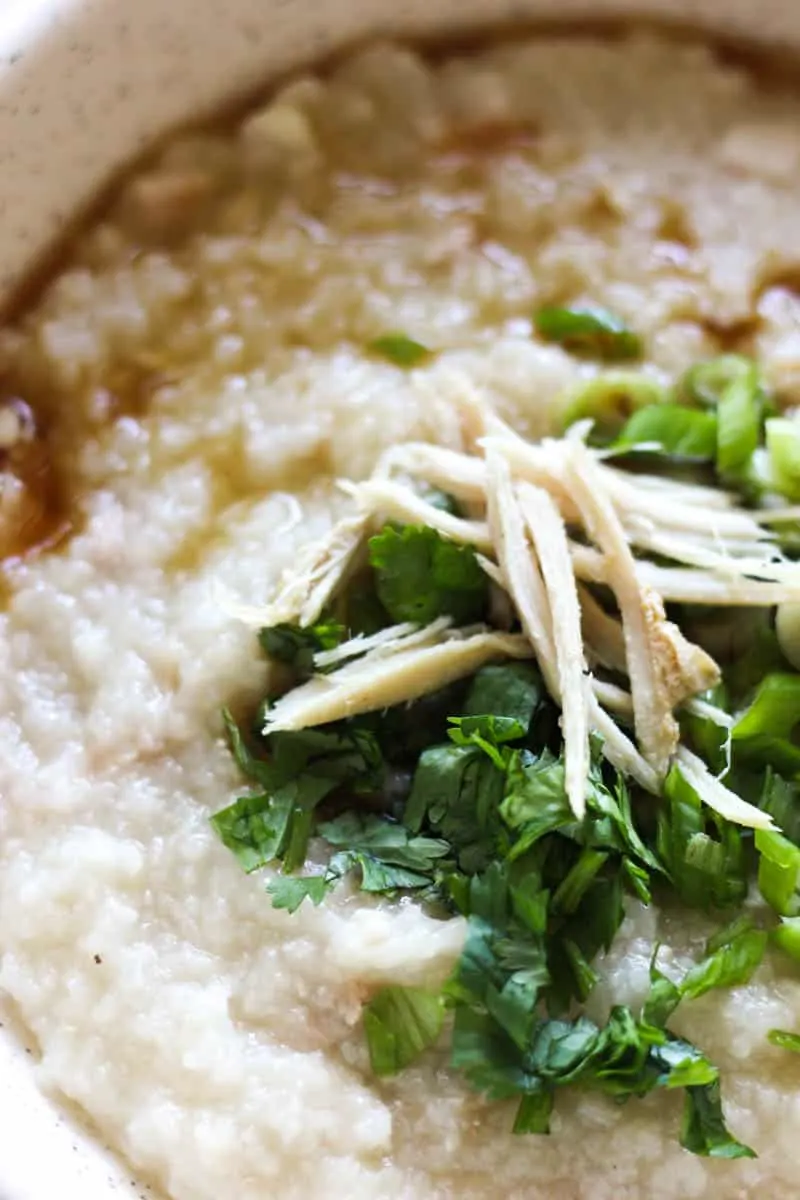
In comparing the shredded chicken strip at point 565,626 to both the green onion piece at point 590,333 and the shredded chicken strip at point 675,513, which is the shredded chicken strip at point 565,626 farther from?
the green onion piece at point 590,333

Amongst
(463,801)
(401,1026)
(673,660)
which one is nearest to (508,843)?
(463,801)

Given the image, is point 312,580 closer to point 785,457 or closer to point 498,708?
point 498,708

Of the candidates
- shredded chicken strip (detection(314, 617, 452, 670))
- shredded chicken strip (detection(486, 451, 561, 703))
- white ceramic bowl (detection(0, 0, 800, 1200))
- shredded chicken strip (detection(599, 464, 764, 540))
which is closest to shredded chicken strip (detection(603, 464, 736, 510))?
shredded chicken strip (detection(599, 464, 764, 540))

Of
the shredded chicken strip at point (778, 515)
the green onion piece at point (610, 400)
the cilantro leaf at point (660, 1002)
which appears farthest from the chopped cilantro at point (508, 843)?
the green onion piece at point (610, 400)

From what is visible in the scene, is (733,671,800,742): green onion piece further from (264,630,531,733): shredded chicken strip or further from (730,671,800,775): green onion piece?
(264,630,531,733): shredded chicken strip

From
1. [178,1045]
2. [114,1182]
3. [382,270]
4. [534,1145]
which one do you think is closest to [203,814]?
[178,1045]

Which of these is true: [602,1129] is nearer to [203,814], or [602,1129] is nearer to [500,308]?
[203,814]
